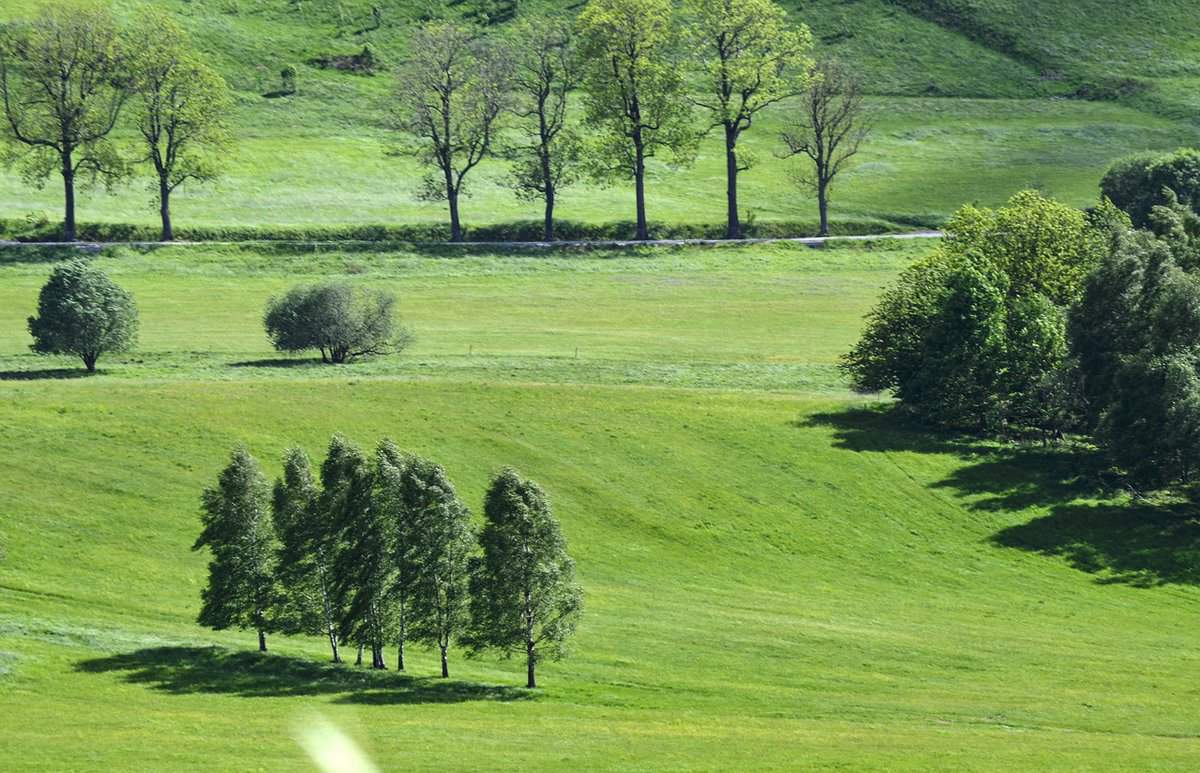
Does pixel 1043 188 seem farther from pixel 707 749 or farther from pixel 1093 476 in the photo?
pixel 707 749

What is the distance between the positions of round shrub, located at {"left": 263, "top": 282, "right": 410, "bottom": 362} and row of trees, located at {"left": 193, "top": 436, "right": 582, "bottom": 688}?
4017 centimetres

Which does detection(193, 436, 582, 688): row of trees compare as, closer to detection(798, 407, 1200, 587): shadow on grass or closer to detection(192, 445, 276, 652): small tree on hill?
detection(192, 445, 276, 652): small tree on hill

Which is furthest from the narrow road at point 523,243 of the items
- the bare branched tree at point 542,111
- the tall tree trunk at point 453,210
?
the bare branched tree at point 542,111

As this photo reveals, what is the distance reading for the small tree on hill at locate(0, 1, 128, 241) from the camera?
160250mm

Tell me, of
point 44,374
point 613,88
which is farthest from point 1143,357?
point 613,88

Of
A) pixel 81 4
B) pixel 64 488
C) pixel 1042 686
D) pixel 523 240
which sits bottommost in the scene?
pixel 1042 686

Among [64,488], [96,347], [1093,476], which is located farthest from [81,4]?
[1093,476]

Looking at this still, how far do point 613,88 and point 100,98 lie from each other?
5022 cm

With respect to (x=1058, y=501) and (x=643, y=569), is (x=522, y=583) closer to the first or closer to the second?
(x=643, y=569)

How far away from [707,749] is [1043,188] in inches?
5478

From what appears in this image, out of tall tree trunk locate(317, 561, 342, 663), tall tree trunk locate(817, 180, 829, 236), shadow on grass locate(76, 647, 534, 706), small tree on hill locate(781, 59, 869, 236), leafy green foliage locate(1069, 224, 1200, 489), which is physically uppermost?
small tree on hill locate(781, 59, 869, 236)

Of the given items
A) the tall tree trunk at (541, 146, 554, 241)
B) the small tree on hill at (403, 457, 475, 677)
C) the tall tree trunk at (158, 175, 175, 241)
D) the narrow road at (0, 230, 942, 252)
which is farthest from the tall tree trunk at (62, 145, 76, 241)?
the small tree on hill at (403, 457, 475, 677)

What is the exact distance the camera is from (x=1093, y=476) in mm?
98188

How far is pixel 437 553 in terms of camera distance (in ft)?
230
